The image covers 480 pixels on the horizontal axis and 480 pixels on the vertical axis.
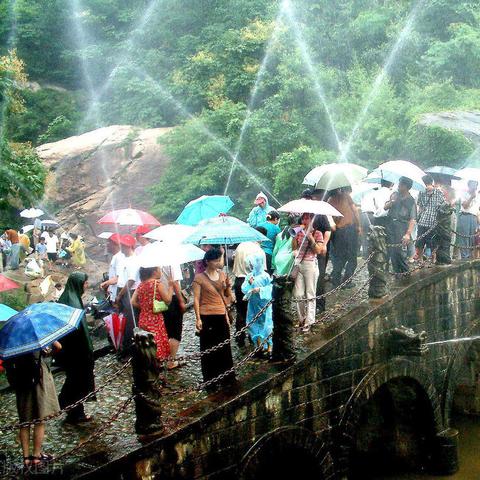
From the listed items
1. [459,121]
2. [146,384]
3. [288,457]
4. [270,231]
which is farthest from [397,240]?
[459,121]

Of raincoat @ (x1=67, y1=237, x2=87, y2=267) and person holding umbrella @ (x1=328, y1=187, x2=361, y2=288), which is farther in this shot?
raincoat @ (x1=67, y1=237, x2=87, y2=267)

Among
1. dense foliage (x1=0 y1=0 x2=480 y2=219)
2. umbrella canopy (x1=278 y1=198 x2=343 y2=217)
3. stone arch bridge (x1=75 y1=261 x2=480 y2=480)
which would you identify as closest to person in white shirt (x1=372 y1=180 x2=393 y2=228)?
stone arch bridge (x1=75 y1=261 x2=480 y2=480)

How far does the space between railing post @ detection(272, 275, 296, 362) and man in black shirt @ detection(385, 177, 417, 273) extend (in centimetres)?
332

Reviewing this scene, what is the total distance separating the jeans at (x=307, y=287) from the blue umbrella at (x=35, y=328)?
356cm

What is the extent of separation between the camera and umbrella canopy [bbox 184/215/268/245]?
24.7 ft

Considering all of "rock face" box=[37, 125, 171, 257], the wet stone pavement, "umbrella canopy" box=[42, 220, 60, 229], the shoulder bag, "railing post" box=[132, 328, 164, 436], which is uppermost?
"rock face" box=[37, 125, 171, 257]

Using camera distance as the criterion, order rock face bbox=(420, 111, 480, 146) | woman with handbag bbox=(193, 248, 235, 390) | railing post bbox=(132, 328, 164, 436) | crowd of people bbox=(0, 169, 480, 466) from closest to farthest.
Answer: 1. railing post bbox=(132, 328, 164, 436)
2. crowd of people bbox=(0, 169, 480, 466)
3. woman with handbag bbox=(193, 248, 235, 390)
4. rock face bbox=(420, 111, 480, 146)

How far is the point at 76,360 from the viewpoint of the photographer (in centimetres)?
647

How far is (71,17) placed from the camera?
97.6 feet

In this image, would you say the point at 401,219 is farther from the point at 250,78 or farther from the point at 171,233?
the point at 250,78

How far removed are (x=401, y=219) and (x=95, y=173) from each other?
1745 cm

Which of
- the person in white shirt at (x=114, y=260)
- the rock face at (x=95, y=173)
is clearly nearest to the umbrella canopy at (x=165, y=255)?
the person in white shirt at (x=114, y=260)

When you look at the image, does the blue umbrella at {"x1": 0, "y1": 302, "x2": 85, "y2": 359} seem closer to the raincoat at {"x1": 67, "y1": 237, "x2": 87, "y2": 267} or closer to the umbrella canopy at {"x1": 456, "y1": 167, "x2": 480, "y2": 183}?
the umbrella canopy at {"x1": 456, "y1": 167, "x2": 480, "y2": 183}

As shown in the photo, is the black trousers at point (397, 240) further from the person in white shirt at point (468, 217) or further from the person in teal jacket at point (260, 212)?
the person in teal jacket at point (260, 212)
